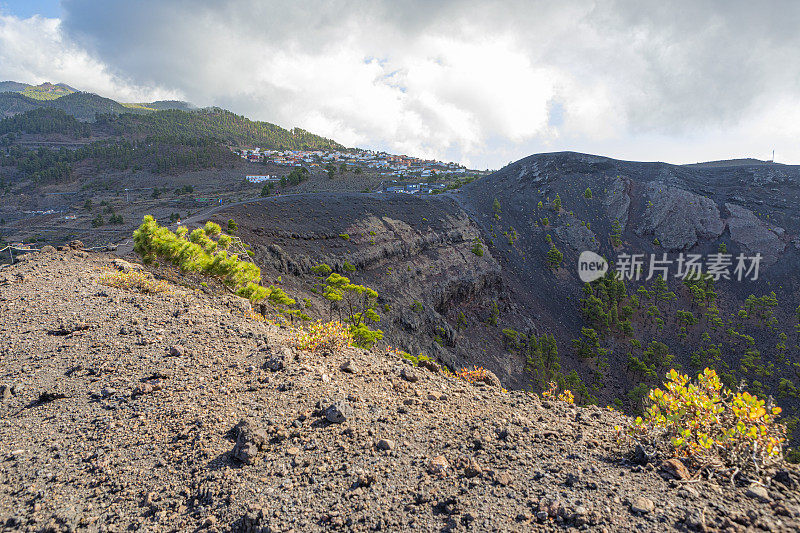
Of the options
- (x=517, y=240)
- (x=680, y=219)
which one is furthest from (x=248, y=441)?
(x=680, y=219)

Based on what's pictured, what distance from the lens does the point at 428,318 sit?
111 feet

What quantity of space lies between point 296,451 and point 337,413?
83cm

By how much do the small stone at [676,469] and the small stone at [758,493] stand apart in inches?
20.3

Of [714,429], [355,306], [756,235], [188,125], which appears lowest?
[355,306]

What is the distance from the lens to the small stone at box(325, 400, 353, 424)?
5602 millimetres

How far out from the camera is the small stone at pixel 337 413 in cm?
560

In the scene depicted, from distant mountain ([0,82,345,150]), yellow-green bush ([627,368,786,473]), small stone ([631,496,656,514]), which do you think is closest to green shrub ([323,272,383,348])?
yellow-green bush ([627,368,786,473])

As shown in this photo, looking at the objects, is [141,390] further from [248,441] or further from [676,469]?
[676,469]

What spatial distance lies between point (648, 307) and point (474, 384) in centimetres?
4837

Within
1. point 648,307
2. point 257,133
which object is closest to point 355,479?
point 648,307

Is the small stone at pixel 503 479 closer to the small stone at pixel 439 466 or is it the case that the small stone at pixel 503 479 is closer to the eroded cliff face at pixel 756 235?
the small stone at pixel 439 466

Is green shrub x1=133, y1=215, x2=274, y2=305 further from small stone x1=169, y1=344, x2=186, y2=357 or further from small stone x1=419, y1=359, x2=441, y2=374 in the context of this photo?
small stone x1=419, y1=359, x2=441, y2=374

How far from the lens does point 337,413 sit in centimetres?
560

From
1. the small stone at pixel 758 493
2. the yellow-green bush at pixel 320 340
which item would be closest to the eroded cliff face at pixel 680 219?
the yellow-green bush at pixel 320 340
